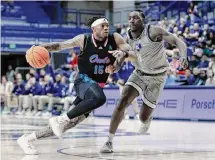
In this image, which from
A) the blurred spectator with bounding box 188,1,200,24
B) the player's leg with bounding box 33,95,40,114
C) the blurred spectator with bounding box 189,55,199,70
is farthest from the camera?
the blurred spectator with bounding box 188,1,200,24

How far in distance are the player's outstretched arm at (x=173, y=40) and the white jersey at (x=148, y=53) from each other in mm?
151

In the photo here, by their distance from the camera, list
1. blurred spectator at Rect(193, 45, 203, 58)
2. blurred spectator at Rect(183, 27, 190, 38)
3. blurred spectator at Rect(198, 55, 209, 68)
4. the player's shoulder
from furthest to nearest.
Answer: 1. blurred spectator at Rect(183, 27, 190, 38)
2. blurred spectator at Rect(193, 45, 203, 58)
3. blurred spectator at Rect(198, 55, 209, 68)
4. the player's shoulder

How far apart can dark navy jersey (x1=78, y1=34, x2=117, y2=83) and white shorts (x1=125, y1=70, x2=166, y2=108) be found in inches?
30.2

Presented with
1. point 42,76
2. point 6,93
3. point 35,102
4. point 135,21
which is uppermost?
point 135,21

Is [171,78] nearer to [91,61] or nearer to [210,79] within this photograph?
[210,79]

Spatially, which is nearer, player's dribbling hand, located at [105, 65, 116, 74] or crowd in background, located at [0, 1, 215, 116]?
player's dribbling hand, located at [105, 65, 116, 74]

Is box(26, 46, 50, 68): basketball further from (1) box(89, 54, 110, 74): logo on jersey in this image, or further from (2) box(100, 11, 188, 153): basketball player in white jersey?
(2) box(100, 11, 188, 153): basketball player in white jersey

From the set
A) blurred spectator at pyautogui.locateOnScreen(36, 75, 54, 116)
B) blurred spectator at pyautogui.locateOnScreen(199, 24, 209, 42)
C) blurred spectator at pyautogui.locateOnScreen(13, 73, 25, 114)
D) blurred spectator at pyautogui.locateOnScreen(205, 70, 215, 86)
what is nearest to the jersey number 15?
blurred spectator at pyautogui.locateOnScreen(205, 70, 215, 86)

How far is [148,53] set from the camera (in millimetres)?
7320

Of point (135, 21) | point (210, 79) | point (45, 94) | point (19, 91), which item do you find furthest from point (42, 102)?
point (135, 21)

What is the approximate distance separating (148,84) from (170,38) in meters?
0.90

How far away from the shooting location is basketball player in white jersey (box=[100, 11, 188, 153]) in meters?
7.14

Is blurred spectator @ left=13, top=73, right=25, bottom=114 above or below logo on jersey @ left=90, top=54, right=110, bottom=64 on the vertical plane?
below

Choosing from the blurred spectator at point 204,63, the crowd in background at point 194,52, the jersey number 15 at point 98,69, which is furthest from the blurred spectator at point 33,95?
the jersey number 15 at point 98,69
